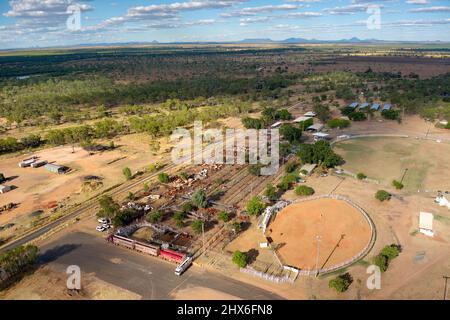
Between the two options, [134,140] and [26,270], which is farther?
[134,140]

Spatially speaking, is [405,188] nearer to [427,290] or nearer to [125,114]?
[427,290]

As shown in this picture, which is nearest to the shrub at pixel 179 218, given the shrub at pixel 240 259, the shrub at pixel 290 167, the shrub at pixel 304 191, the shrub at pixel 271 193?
the shrub at pixel 240 259

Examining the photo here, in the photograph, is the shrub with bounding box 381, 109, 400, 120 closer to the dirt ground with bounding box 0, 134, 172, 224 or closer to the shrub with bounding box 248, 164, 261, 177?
the shrub with bounding box 248, 164, 261, 177

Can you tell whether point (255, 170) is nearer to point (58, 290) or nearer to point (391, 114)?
point (58, 290)

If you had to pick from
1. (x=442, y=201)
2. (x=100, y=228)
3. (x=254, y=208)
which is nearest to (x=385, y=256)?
(x=254, y=208)
